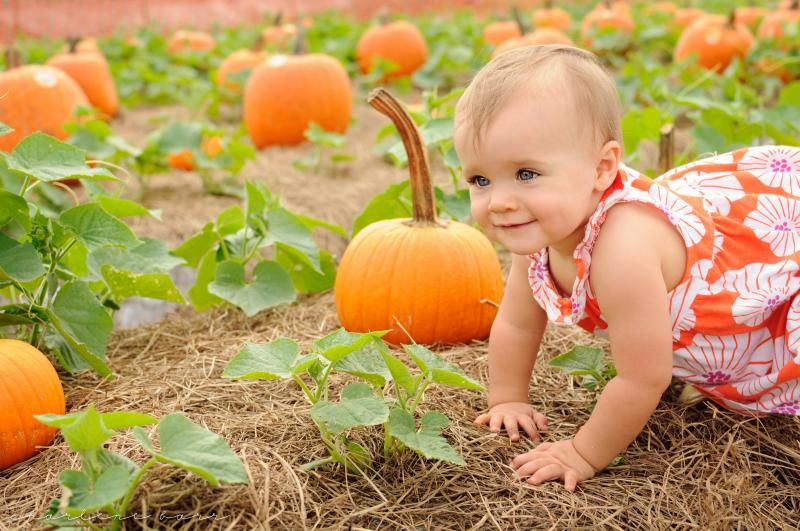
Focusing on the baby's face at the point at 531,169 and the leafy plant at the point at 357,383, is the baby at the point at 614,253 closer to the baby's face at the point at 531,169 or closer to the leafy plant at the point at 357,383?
the baby's face at the point at 531,169

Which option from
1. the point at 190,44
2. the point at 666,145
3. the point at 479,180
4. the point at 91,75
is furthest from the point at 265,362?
the point at 190,44

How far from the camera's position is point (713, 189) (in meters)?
1.90

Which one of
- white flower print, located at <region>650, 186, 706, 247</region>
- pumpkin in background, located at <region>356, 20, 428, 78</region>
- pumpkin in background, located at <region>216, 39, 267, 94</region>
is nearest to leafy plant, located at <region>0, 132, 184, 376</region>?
white flower print, located at <region>650, 186, 706, 247</region>

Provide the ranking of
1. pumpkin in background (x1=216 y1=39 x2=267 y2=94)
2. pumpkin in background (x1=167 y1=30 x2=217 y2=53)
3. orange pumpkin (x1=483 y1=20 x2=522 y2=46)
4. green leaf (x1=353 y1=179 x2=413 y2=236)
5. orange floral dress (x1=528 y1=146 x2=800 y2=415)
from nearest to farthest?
orange floral dress (x1=528 y1=146 x2=800 y2=415)
green leaf (x1=353 y1=179 x2=413 y2=236)
pumpkin in background (x1=216 y1=39 x2=267 y2=94)
orange pumpkin (x1=483 y1=20 x2=522 y2=46)
pumpkin in background (x1=167 y1=30 x2=217 y2=53)

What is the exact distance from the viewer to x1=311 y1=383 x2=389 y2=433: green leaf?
1532 mm

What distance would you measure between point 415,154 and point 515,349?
0.68 meters

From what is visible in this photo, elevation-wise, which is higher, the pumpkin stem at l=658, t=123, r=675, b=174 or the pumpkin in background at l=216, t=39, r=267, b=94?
the pumpkin stem at l=658, t=123, r=675, b=174

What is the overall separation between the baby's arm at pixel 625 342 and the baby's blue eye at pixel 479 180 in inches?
9.7

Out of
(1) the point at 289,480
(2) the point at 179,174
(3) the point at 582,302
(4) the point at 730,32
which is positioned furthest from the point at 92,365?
(4) the point at 730,32

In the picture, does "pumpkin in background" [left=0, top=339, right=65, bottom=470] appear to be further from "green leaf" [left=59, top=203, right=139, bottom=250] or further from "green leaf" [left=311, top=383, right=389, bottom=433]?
"green leaf" [left=311, top=383, right=389, bottom=433]

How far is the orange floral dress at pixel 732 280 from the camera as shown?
69.2 inches

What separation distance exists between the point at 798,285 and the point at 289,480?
1.09 meters

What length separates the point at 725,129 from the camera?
3.31m

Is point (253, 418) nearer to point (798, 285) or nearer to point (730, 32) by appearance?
point (798, 285)
